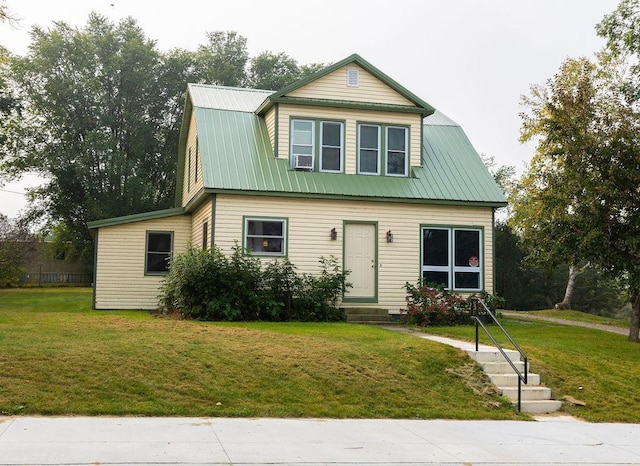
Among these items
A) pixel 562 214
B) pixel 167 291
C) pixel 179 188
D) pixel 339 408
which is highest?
pixel 179 188

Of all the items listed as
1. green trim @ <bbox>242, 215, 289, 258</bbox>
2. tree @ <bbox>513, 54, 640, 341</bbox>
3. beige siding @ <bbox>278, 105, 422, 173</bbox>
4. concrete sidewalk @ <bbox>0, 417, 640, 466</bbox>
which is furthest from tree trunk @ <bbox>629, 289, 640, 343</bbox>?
green trim @ <bbox>242, 215, 289, 258</bbox>

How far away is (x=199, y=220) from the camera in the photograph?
21109 mm

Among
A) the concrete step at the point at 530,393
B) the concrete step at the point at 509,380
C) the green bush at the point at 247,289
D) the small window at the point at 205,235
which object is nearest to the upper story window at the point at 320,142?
the green bush at the point at 247,289

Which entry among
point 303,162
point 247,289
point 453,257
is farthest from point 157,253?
point 453,257

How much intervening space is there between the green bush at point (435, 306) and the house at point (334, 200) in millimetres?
663

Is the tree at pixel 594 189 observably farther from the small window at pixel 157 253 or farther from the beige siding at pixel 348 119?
the small window at pixel 157 253

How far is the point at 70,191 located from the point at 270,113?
71.9 feet

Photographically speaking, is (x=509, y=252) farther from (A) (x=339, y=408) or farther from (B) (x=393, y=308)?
(A) (x=339, y=408)

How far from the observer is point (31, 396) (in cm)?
900

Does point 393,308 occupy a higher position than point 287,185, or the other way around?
point 287,185

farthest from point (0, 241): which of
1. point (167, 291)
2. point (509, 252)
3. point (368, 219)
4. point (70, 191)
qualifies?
point (509, 252)

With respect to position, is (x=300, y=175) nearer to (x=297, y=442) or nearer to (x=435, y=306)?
(x=435, y=306)

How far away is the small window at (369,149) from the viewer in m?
20.6

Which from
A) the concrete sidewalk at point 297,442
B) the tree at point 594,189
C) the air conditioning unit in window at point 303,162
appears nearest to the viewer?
the concrete sidewalk at point 297,442
